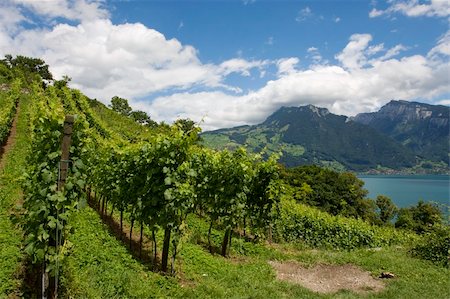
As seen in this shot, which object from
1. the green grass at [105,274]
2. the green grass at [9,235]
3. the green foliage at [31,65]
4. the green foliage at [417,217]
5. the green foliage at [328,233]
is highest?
the green foliage at [31,65]

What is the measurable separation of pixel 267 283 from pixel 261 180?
20.6ft

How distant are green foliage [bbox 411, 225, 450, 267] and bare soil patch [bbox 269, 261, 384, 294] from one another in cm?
470

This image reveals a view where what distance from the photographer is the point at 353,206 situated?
71000mm

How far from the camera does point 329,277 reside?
47.2 feet

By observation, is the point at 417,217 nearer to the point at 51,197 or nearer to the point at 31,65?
the point at 51,197

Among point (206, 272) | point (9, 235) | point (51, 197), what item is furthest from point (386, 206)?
point (51, 197)

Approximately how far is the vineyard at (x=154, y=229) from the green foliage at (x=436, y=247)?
729mm

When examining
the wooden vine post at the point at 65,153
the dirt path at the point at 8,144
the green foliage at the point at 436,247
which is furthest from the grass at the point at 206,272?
the dirt path at the point at 8,144

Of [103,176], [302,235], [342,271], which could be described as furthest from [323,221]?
[103,176]

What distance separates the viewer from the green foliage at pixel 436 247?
1692 centimetres

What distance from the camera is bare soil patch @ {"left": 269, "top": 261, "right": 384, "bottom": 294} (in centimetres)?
1299

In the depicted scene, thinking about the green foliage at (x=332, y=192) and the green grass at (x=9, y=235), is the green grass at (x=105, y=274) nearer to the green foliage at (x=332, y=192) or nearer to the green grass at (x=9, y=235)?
the green grass at (x=9, y=235)

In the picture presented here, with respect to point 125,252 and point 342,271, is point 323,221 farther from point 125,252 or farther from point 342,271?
point 125,252

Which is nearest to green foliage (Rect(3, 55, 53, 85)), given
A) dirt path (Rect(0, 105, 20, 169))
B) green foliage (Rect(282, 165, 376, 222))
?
dirt path (Rect(0, 105, 20, 169))
